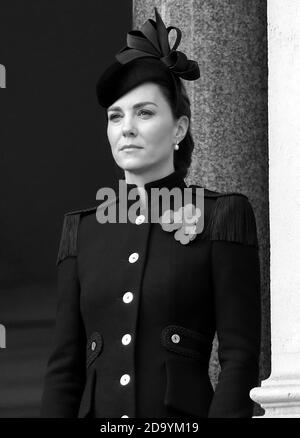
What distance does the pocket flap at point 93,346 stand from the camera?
6.98 m

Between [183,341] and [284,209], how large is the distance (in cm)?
144

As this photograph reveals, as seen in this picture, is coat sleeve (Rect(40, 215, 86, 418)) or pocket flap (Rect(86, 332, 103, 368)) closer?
pocket flap (Rect(86, 332, 103, 368))

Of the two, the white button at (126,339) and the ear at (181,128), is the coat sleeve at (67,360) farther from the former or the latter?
the ear at (181,128)

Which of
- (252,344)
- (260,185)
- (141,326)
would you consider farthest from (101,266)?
(260,185)

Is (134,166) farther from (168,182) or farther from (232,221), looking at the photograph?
(232,221)

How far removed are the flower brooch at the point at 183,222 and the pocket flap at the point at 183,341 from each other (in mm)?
459

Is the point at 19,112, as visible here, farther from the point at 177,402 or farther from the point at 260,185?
the point at 177,402

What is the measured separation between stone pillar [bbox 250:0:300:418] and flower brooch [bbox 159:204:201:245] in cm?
87

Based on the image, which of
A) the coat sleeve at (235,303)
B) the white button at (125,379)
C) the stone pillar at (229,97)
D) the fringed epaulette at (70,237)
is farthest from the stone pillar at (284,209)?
the fringed epaulette at (70,237)

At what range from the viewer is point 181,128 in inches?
285

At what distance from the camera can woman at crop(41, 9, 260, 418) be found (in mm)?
6832

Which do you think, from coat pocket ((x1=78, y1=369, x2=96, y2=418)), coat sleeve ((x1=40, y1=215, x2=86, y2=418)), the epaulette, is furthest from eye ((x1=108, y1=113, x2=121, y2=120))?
coat pocket ((x1=78, y1=369, x2=96, y2=418))
